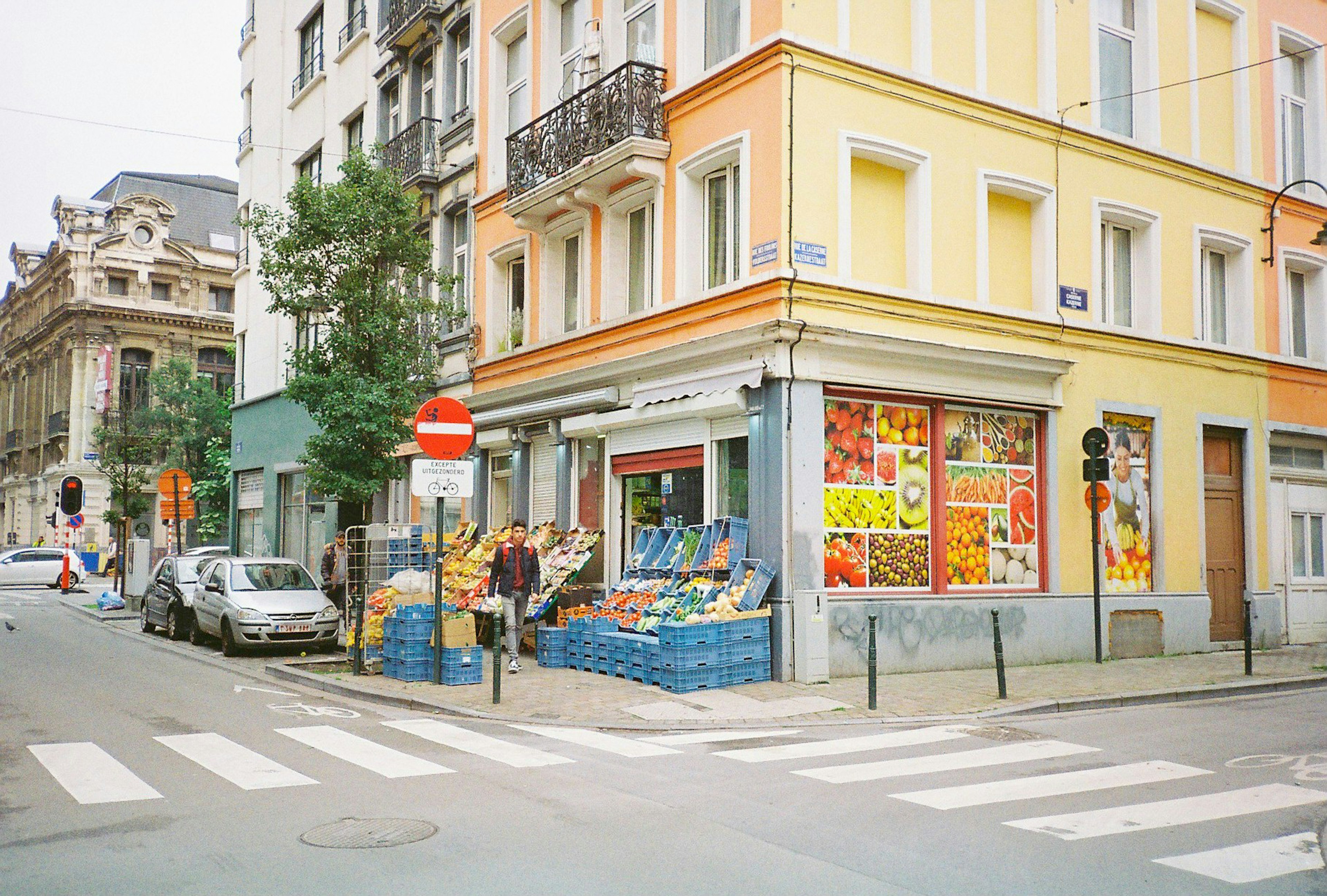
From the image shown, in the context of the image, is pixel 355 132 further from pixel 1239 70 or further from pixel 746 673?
pixel 746 673

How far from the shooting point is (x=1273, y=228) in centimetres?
2003

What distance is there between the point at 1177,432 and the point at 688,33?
1001cm

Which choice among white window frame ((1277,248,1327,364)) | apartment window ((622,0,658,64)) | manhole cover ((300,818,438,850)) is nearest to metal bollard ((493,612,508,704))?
manhole cover ((300,818,438,850))

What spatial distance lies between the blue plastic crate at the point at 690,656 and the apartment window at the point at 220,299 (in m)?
57.1

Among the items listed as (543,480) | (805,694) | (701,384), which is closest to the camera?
(805,694)

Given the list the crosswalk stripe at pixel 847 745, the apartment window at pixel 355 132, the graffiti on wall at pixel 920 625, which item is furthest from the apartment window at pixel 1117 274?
the apartment window at pixel 355 132

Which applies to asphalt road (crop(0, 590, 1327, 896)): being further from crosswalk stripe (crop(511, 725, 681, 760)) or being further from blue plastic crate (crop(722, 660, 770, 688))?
blue plastic crate (crop(722, 660, 770, 688))

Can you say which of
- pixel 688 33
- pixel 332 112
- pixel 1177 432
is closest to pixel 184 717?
pixel 688 33

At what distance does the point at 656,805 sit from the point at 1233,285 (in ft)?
55.2

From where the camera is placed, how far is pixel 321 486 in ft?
57.6

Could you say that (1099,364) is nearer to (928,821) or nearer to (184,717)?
(928,821)

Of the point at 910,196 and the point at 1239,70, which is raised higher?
the point at 1239,70

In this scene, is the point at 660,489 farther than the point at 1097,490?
Yes

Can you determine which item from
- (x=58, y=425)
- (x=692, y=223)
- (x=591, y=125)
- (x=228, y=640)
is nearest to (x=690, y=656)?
(x=692, y=223)
